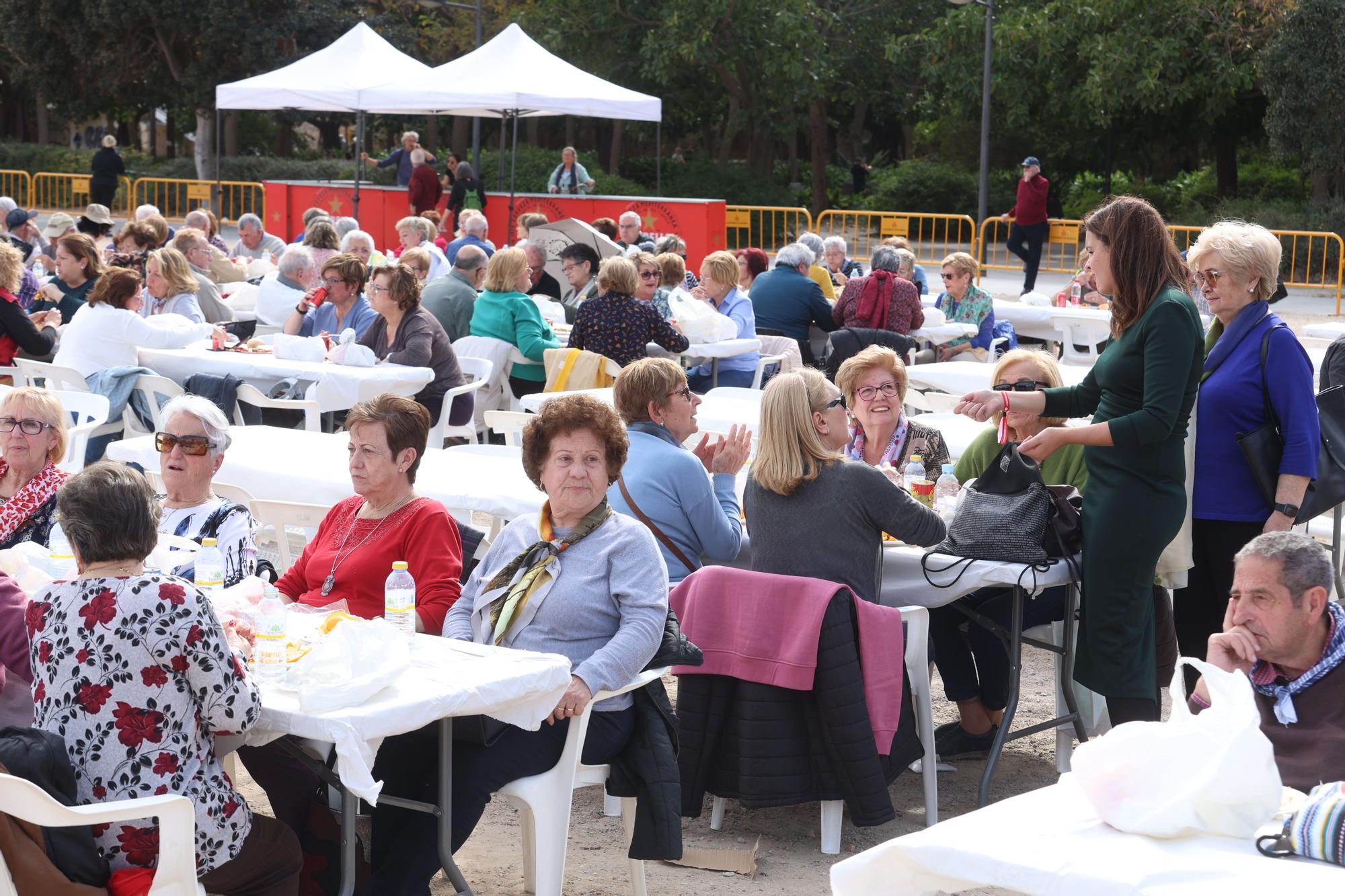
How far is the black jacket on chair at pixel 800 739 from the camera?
162 inches

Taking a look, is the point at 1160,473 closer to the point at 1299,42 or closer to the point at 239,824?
the point at 239,824

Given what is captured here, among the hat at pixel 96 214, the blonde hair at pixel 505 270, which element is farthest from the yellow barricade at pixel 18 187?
the blonde hair at pixel 505 270

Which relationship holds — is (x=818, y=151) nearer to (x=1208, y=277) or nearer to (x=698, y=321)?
(x=698, y=321)

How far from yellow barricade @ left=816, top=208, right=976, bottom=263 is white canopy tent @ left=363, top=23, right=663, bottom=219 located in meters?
6.26

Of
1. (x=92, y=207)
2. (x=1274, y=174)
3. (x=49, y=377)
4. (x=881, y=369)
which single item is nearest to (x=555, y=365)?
(x=49, y=377)

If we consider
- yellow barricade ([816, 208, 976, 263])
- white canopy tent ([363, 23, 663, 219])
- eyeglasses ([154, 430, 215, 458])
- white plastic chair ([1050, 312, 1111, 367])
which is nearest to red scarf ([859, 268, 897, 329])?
white plastic chair ([1050, 312, 1111, 367])

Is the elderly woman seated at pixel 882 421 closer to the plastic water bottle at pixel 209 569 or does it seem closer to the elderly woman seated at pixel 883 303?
the plastic water bottle at pixel 209 569

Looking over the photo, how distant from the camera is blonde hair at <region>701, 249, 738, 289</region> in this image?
9.87 meters

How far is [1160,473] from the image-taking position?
421 centimetres

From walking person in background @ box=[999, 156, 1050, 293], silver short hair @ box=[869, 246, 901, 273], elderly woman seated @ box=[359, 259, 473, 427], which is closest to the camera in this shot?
elderly woman seated @ box=[359, 259, 473, 427]

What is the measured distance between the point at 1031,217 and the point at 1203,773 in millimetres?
18011

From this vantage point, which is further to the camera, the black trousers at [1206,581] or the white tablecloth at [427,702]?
the black trousers at [1206,581]

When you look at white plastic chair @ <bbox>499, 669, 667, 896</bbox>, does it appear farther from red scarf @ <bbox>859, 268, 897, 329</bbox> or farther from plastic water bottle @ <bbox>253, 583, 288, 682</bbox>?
red scarf @ <bbox>859, 268, 897, 329</bbox>

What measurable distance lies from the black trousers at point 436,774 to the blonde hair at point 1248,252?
7.52ft
